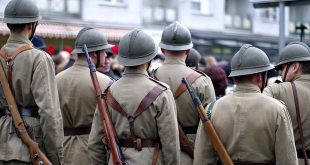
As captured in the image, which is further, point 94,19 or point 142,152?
point 94,19

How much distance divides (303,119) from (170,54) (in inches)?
60.5

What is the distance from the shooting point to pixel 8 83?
5.73 m

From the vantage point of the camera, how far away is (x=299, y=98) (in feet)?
20.3

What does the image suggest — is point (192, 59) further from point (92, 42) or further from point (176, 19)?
point (176, 19)

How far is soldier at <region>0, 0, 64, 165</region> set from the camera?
5.66 meters

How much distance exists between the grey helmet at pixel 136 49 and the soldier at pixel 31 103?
2.10 ft

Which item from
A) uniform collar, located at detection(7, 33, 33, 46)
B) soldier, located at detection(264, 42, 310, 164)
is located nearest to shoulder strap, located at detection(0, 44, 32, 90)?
uniform collar, located at detection(7, 33, 33, 46)

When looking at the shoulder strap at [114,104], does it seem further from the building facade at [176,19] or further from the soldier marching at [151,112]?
the building facade at [176,19]

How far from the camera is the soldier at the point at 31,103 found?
5.66 m

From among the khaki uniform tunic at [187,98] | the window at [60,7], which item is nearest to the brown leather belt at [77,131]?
the khaki uniform tunic at [187,98]

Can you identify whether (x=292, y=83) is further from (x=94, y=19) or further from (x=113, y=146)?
(x=94, y=19)

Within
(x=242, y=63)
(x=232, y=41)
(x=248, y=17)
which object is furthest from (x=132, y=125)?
(x=248, y=17)

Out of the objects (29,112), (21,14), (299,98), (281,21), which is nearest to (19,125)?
(29,112)

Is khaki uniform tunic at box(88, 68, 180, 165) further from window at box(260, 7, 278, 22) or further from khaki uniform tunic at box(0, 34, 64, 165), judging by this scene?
window at box(260, 7, 278, 22)
